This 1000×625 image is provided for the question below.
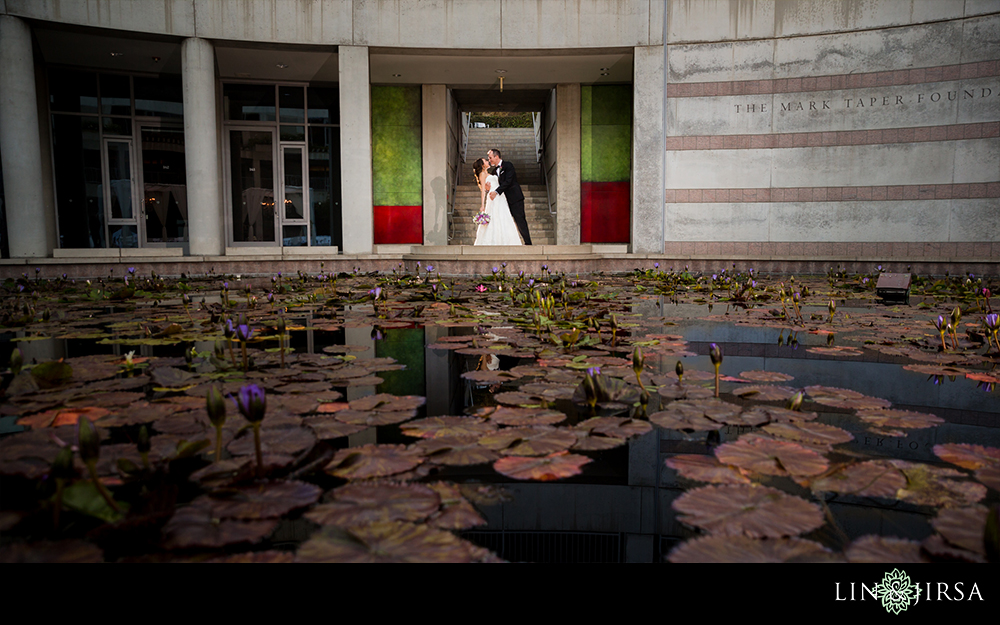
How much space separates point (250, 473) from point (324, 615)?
1.73 feet

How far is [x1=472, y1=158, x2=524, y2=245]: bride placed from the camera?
1177 cm

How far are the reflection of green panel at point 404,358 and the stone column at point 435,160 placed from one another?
Result: 39.8 ft

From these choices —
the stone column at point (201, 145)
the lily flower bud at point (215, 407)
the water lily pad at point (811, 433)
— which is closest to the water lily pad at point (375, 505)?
the lily flower bud at point (215, 407)

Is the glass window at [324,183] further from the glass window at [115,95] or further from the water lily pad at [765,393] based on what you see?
the water lily pad at [765,393]

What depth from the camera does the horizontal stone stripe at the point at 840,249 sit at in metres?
10.8

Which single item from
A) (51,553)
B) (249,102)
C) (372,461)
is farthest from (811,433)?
(249,102)

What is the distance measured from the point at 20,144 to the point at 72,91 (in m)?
4.31

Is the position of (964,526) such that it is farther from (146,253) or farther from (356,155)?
(146,253)

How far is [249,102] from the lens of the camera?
14.9 m

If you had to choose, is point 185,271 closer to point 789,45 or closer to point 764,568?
point 764,568

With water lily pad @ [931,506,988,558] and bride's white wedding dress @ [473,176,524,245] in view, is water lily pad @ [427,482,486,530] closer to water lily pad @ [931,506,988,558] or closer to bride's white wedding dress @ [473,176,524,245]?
water lily pad @ [931,506,988,558]

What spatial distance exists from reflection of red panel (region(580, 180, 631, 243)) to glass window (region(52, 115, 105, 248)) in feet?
38.6

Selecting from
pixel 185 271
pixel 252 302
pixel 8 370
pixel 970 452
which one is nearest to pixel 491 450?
pixel 970 452

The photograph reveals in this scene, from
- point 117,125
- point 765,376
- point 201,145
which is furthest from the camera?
point 117,125
